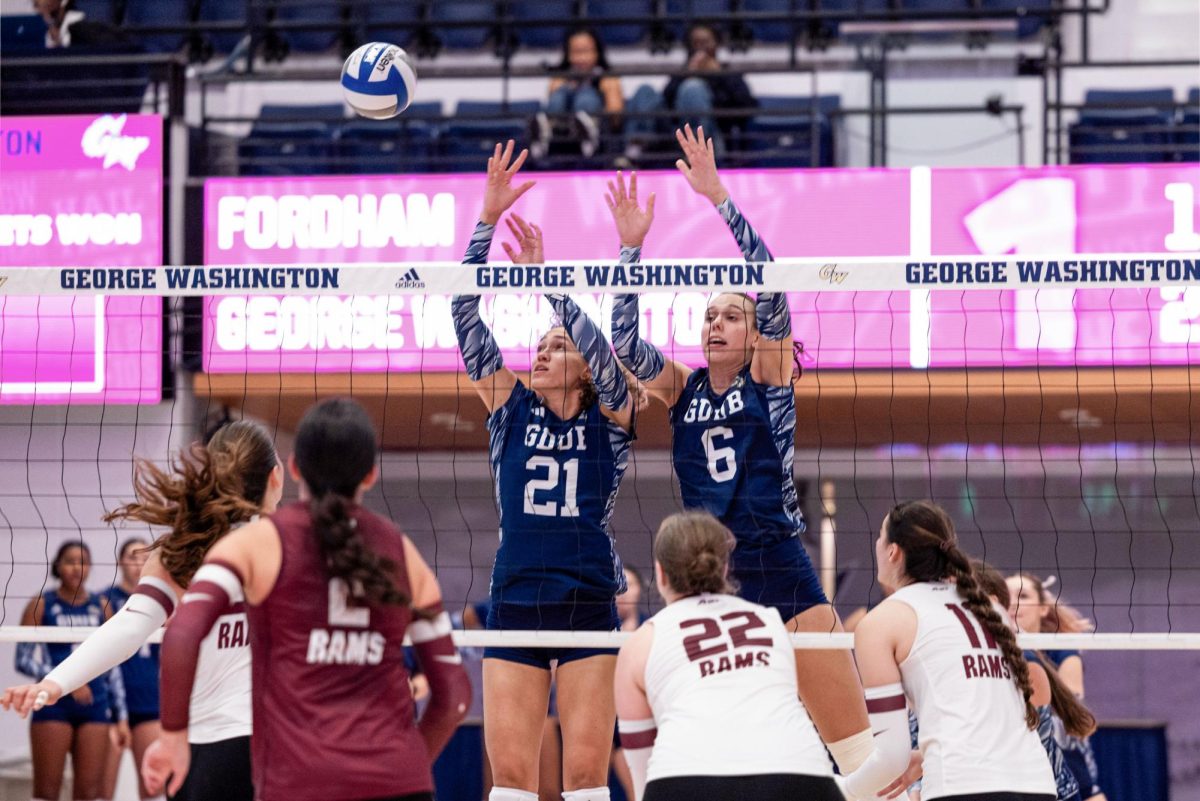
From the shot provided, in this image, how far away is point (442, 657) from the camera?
354 centimetres

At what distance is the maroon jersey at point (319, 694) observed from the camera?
3.27 metres

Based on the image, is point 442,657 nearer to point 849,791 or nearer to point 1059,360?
point 849,791

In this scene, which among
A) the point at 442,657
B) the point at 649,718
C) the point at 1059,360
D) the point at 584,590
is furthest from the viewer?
the point at 1059,360

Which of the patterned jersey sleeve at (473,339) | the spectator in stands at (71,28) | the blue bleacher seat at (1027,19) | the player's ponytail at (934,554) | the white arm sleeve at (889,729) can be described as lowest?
the white arm sleeve at (889,729)

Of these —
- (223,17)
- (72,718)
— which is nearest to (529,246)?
(72,718)

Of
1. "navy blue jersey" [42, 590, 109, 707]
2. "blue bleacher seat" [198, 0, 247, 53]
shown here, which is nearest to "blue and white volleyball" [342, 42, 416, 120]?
"navy blue jersey" [42, 590, 109, 707]

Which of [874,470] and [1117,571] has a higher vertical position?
[874,470]

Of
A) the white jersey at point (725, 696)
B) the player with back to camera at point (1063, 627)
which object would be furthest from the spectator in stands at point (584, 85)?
the white jersey at point (725, 696)

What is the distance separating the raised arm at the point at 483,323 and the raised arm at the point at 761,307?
2.16 ft

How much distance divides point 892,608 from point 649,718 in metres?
0.83

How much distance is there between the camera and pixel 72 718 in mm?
9328

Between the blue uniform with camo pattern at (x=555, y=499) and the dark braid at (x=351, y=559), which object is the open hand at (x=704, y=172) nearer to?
the blue uniform with camo pattern at (x=555, y=499)

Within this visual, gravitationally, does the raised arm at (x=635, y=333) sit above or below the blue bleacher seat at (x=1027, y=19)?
below

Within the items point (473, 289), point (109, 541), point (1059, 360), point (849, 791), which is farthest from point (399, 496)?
point (849, 791)
